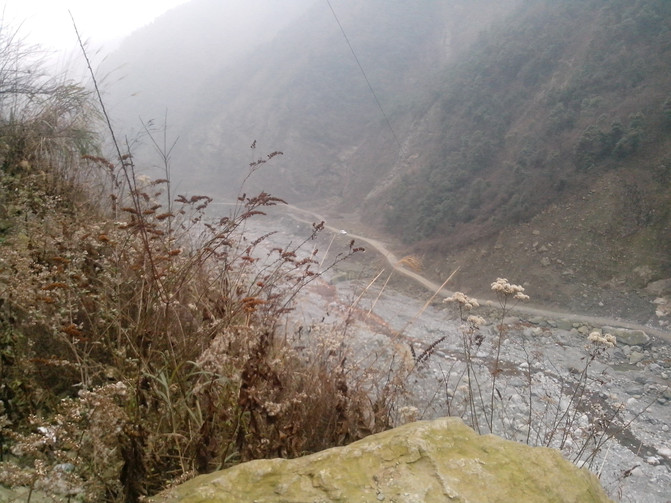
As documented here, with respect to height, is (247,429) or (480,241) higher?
(247,429)

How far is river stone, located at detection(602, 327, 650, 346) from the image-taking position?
1191 cm

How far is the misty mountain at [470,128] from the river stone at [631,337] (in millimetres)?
2752

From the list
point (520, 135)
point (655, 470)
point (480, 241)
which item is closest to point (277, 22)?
point (520, 135)

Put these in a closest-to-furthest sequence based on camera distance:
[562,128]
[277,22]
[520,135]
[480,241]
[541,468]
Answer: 1. [541,468]
2. [480,241]
3. [562,128]
4. [520,135]
5. [277,22]

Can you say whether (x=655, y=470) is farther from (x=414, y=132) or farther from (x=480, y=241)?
(x=414, y=132)

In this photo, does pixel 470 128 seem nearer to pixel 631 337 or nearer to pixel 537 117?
pixel 537 117

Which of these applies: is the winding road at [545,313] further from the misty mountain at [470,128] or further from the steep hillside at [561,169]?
the misty mountain at [470,128]

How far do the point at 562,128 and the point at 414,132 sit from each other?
42.7 feet

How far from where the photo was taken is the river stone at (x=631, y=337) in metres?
Result: 11.9

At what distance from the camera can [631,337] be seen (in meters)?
12.2

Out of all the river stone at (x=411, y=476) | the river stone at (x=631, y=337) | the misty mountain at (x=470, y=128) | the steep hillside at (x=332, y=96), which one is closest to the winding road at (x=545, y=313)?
the river stone at (x=631, y=337)

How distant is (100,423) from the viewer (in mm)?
1405

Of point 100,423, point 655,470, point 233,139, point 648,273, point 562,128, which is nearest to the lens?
point 100,423

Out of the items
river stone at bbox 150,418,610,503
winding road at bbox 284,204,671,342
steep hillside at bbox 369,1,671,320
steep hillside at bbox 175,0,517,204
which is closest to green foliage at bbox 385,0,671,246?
steep hillside at bbox 369,1,671,320
